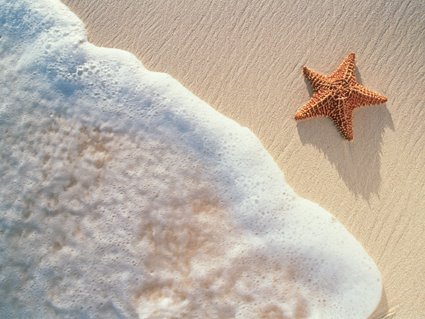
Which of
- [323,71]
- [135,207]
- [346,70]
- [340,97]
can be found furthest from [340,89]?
[135,207]

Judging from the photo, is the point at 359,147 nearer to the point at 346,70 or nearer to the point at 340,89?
the point at 340,89

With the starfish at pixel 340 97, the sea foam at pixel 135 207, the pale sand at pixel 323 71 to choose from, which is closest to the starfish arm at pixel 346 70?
the starfish at pixel 340 97

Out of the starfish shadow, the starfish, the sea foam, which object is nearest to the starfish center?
the starfish

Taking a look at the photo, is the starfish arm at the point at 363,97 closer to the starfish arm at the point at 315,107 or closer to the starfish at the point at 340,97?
the starfish at the point at 340,97

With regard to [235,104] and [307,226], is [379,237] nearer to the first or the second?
[307,226]

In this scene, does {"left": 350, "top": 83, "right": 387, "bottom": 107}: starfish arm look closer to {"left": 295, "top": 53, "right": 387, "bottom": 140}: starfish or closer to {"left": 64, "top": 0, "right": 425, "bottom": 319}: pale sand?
{"left": 295, "top": 53, "right": 387, "bottom": 140}: starfish

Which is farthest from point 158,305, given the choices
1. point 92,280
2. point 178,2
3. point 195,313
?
point 178,2

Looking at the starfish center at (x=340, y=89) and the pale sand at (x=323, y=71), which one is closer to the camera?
the starfish center at (x=340, y=89)
